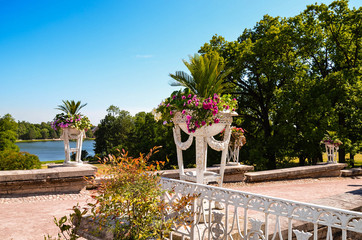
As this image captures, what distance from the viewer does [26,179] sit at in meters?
6.66

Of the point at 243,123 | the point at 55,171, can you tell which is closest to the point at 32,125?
the point at 243,123

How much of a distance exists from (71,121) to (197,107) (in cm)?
779

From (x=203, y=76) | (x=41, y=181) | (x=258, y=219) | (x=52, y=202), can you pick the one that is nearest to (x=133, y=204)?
(x=258, y=219)

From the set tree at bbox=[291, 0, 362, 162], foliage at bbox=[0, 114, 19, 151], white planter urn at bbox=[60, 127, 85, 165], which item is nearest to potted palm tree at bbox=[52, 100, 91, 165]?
white planter urn at bbox=[60, 127, 85, 165]

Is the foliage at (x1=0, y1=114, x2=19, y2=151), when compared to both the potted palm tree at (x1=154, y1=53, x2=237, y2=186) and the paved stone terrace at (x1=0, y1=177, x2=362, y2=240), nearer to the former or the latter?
the paved stone terrace at (x1=0, y1=177, x2=362, y2=240)

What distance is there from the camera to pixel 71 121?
35.1ft

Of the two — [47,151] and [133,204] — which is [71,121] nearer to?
[133,204]

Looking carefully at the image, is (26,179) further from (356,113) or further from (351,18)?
(351,18)

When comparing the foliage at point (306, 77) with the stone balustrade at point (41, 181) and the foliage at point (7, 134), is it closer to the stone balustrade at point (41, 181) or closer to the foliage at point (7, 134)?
the stone balustrade at point (41, 181)

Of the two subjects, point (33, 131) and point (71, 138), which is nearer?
point (71, 138)

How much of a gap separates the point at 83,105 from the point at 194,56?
8.05 meters

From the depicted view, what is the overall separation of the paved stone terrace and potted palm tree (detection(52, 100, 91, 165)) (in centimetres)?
382

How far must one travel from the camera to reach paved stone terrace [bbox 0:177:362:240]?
4.60 meters

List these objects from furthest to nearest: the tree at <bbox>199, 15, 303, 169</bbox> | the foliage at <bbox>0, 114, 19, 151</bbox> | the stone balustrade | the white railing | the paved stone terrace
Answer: the foliage at <bbox>0, 114, 19, 151</bbox> < the tree at <bbox>199, 15, 303, 169</bbox> < the stone balustrade < the paved stone terrace < the white railing
